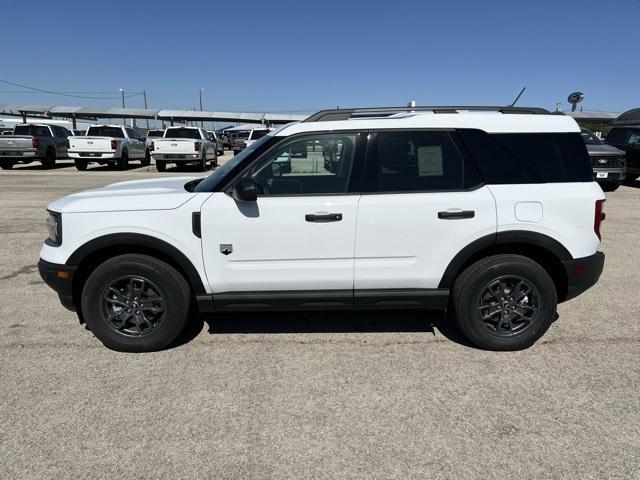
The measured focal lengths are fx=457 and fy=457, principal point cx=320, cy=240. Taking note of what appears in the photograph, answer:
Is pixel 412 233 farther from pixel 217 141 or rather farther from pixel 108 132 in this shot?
pixel 217 141

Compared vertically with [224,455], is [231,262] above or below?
above

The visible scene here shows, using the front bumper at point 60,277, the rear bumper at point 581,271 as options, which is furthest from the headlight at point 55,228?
the rear bumper at point 581,271

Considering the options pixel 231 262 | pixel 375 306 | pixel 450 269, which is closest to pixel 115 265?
pixel 231 262

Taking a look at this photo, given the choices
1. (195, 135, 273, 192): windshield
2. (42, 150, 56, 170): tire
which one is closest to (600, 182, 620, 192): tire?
(195, 135, 273, 192): windshield

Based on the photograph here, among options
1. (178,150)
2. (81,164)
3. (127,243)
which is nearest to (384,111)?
(127,243)

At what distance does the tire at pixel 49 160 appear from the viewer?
20067 millimetres

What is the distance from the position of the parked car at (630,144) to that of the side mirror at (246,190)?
1523 centimetres

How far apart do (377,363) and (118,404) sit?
181 centimetres

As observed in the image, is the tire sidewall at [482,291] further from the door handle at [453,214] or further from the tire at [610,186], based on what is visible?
the tire at [610,186]

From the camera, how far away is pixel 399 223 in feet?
11.3

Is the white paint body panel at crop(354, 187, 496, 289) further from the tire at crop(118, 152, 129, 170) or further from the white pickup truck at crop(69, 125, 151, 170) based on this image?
the tire at crop(118, 152, 129, 170)

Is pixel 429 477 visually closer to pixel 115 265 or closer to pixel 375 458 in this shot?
pixel 375 458

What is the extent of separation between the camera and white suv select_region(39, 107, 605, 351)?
3.41 m

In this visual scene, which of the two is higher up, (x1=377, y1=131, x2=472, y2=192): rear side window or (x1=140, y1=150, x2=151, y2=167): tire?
(x1=377, y1=131, x2=472, y2=192): rear side window
